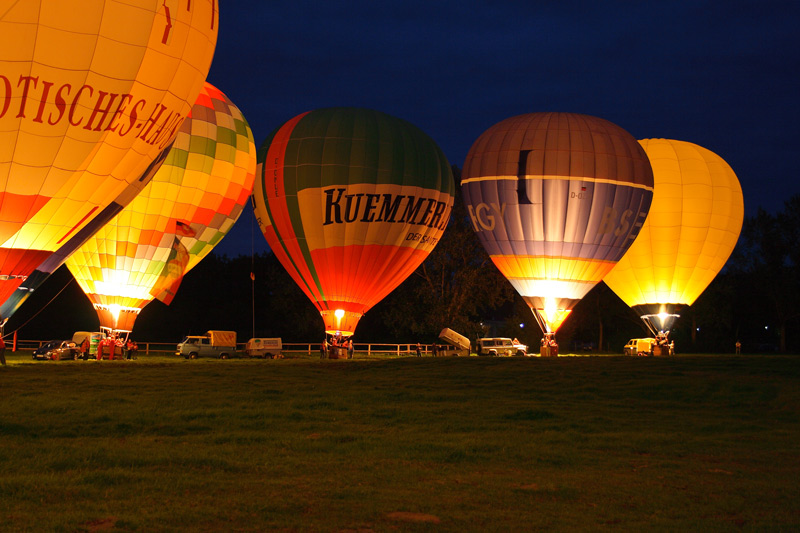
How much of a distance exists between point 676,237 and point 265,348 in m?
18.2

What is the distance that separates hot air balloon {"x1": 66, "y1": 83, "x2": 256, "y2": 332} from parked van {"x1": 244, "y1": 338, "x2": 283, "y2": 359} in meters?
6.06

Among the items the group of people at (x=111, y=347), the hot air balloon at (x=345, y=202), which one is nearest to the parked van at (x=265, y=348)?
the hot air balloon at (x=345, y=202)

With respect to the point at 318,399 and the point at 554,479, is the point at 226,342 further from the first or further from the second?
the point at 554,479

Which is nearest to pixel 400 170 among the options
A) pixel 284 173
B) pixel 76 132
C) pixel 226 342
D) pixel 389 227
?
pixel 389 227

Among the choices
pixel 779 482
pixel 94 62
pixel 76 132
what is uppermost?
pixel 94 62

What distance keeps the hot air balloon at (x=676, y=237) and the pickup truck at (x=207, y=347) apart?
17.4 metres

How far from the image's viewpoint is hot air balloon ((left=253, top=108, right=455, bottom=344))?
1208 inches

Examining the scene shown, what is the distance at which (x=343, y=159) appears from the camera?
101 feet

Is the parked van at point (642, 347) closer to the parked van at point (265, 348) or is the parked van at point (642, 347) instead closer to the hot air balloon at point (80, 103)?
the parked van at point (265, 348)

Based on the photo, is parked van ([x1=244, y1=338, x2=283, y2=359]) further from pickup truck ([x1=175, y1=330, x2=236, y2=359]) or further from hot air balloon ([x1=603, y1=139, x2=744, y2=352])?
hot air balloon ([x1=603, y1=139, x2=744, y2=352])

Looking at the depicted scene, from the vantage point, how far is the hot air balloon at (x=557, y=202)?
30953 mm

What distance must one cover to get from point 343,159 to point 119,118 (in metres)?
14.0

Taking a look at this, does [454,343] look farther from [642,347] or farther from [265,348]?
[265,348]

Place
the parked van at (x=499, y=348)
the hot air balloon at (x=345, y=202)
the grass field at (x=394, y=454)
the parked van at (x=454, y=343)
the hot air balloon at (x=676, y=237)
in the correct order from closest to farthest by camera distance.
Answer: the grass field at (x=394, y=454)
the hot air balloon at (x=345, y=202)
the hot air balloon at (x=676, y=237)
the parked van at (x=499, y=348)
the parked van at (x=454, y=343)
